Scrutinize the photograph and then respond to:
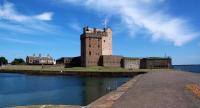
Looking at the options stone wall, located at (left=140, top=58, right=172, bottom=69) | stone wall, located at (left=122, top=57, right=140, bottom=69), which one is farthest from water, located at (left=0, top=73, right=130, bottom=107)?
stone wall, located at (left=140, top=58, right=172, bottom=69)

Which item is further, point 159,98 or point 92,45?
point 92,45

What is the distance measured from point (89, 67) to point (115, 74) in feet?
61.9

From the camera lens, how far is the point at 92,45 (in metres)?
91.6

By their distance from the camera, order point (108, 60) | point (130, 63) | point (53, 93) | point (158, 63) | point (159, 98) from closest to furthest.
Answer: point (159, 98) < point (53, 93) < point (108, 60) < point (158, 63) < point (130, 63)

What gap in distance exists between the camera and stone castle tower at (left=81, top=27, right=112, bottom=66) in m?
90.2

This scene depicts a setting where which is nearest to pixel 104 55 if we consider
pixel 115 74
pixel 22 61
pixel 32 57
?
pixel 115 74

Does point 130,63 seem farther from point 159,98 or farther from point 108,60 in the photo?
point 159,98

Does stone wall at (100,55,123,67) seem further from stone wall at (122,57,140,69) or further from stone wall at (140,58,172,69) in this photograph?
stone wall at (140,58,172,69)

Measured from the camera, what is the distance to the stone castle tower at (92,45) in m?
90.2

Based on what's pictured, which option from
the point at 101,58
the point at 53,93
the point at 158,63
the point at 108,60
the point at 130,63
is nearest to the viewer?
the point at 53,93

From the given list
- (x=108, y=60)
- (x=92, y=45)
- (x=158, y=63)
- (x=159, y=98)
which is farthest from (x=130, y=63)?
(x=159, y=98)

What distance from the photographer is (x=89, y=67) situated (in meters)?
89.3

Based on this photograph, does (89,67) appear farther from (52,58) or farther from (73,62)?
(52,58)

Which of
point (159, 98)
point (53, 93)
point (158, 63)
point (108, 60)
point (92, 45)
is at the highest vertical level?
point (92, 45)
